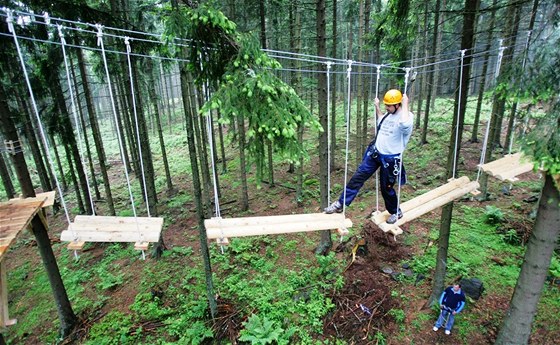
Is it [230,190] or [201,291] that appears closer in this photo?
[201,291]

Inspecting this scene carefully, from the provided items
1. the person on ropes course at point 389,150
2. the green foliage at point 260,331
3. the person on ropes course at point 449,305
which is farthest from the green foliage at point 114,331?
the person on ropes course at point 449,305

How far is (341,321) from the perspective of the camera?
5.37 meters

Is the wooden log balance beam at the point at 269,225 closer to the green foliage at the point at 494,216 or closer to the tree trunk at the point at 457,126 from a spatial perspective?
the tree trunk at the point at 457,126

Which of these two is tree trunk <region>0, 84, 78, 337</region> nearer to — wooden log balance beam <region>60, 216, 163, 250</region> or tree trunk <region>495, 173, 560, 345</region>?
wooden log balance beam <region>60, 216, 163, 250</region>

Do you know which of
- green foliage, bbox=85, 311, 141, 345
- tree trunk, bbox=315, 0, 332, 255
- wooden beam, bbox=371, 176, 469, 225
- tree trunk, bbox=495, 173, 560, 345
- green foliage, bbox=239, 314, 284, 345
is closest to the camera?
tree trunk, bbox=495, 173, 560, 345

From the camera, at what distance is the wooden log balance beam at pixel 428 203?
436cm

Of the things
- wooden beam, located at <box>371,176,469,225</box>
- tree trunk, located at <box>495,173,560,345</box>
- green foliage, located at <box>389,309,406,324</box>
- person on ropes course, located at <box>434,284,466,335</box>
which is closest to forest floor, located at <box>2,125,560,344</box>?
green foliage, located at <box>389,309,406,324</box>

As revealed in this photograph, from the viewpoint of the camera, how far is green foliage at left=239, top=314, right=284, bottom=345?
5.04m

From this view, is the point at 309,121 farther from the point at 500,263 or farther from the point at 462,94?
the point at 500,263

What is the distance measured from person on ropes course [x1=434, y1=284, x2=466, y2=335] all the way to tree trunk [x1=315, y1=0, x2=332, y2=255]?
9.21 feet

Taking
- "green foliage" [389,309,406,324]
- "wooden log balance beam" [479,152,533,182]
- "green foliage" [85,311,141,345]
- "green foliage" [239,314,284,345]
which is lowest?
"green foliage" [85,311,141,345]

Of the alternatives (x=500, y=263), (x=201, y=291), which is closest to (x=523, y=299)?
(x=500, y=263)

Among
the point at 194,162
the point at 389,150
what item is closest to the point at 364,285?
the point at 389,150

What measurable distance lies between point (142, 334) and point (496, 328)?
6.24m
